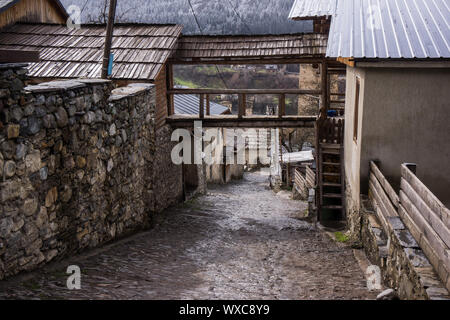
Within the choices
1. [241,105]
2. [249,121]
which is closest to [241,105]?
[241,105]

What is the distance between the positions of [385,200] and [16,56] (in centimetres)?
553

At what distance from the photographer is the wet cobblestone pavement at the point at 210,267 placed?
5659mm

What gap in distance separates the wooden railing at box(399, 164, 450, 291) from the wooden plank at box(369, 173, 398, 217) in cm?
21

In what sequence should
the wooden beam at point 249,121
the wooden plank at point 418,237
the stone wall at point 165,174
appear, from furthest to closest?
the wooden beam at point 249,121 < the stone wall at point 165,174 < the wooden plank at point 418,237

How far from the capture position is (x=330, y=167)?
12672 millimetres

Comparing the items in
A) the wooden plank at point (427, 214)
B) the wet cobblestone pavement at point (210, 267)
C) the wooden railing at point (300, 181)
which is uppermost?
the wooden plank at point (427, 214)

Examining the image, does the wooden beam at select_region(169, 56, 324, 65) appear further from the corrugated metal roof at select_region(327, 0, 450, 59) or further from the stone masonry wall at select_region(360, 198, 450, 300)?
the stone masonry wall at select_region(360, 198, 450, 300)

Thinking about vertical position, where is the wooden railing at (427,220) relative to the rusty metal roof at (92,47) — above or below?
below

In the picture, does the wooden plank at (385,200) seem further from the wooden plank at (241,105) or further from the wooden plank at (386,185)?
the wooden plank at (241,105)

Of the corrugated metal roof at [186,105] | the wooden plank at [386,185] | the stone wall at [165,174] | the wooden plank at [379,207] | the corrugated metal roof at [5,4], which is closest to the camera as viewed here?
the wooden plank at [386,185]

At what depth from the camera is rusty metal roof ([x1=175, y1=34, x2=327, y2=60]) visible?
13.2 metres

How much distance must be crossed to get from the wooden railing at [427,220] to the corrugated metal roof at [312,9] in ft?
25.4
